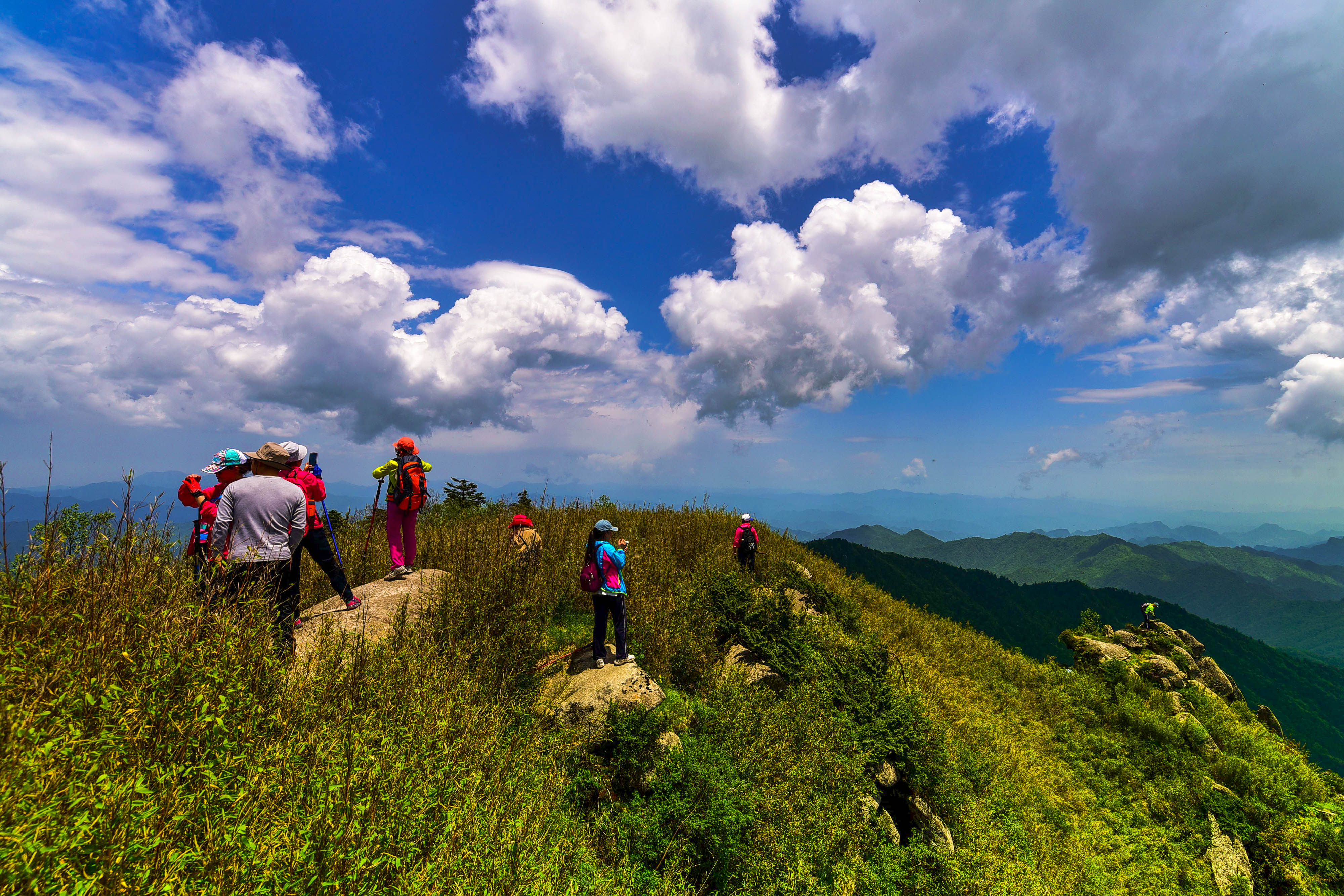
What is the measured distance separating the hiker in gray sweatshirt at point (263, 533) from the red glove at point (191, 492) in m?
1.13

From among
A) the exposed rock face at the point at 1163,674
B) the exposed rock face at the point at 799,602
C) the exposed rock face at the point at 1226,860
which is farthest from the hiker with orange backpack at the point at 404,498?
the exposed rock face at the point at 1163,674

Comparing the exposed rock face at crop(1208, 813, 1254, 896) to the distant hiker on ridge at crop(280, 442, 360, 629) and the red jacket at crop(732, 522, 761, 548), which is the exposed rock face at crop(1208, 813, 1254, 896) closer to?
the red jacket at crop(732, 522, 761, 548)

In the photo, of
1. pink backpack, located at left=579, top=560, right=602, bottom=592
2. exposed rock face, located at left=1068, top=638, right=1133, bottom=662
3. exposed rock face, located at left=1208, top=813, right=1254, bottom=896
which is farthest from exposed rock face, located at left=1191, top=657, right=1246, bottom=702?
pink backpack, located at left=579, top=560, right=602, bottom=592

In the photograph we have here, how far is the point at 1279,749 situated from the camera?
11672 mm

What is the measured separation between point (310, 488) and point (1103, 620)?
74.6 meters

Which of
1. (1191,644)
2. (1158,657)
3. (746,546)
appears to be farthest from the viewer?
(1191,644)

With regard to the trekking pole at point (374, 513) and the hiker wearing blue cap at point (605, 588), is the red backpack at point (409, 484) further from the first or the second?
the hiker wearing blue cap at point (605, 588)

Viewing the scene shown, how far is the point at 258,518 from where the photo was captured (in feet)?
15.5

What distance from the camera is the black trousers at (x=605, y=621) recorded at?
6.04 meters

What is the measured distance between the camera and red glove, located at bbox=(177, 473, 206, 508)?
17.8 feet

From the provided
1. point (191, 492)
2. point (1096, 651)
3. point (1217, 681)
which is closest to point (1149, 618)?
point (1217, 681)

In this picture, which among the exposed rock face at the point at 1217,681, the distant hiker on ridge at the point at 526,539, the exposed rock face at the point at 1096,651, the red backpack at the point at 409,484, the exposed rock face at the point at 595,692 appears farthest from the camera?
the exposed rock face at the point at 1217,681

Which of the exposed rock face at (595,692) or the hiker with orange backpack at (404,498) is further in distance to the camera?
the hiker with orange backpack at (404,498)

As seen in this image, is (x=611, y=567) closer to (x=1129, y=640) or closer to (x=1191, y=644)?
(x=1129, y=640)
